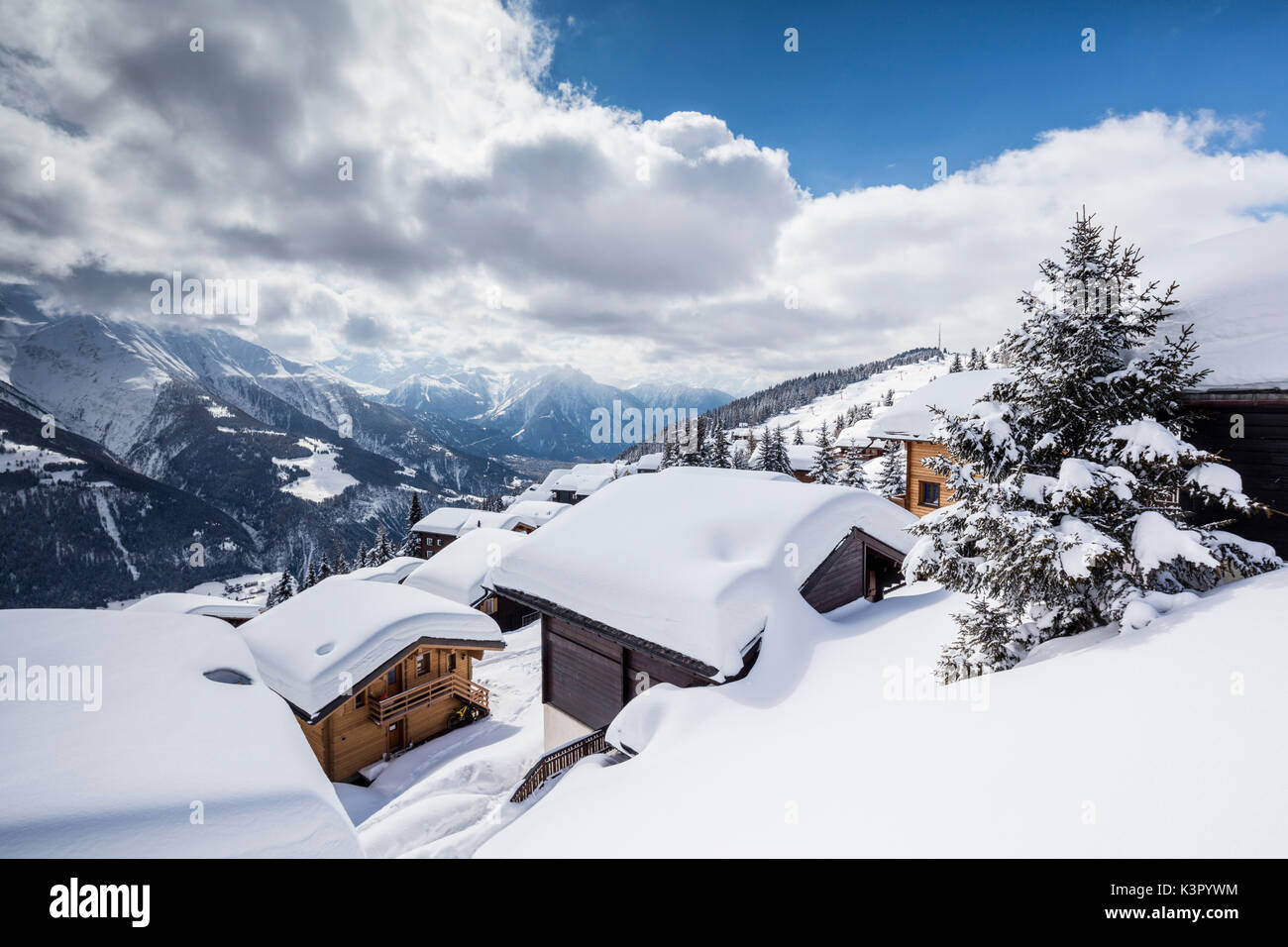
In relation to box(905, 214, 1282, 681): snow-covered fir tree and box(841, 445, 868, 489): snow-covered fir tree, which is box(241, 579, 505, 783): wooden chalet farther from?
box(841, 445, 868, 489): snow-covered fir tree

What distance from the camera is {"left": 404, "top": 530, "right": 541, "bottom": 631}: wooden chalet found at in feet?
110

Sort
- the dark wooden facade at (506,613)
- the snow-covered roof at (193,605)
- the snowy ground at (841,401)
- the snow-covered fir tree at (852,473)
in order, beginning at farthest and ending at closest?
the snowy ground at (841,401), the snow-covered fir tree at (852,473), the dark wooden facade at (506,613), the snow-covered roof at (193,605)

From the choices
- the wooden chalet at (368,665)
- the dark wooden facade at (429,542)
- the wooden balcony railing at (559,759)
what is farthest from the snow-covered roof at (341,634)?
the dark wooden facade at (429,542)

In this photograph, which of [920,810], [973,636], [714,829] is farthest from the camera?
[973,636]

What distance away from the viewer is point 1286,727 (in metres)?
3.65

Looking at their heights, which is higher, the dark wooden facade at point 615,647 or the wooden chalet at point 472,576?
the dark wooden facade at point 615,647

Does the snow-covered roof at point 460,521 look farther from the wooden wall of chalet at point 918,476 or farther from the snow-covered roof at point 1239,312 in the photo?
the snow-covered roof at point 1239,312

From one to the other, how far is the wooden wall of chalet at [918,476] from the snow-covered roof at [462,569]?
76.7 ft

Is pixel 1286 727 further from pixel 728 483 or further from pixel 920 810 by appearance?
pixel 728 483

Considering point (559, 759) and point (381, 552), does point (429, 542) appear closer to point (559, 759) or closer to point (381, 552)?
→ point (381, 552)

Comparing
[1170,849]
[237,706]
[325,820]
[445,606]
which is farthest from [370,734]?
[1170,849]

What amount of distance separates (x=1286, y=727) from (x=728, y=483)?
9784 mm

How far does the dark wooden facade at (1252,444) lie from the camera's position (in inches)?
271

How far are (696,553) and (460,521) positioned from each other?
54906 mm
